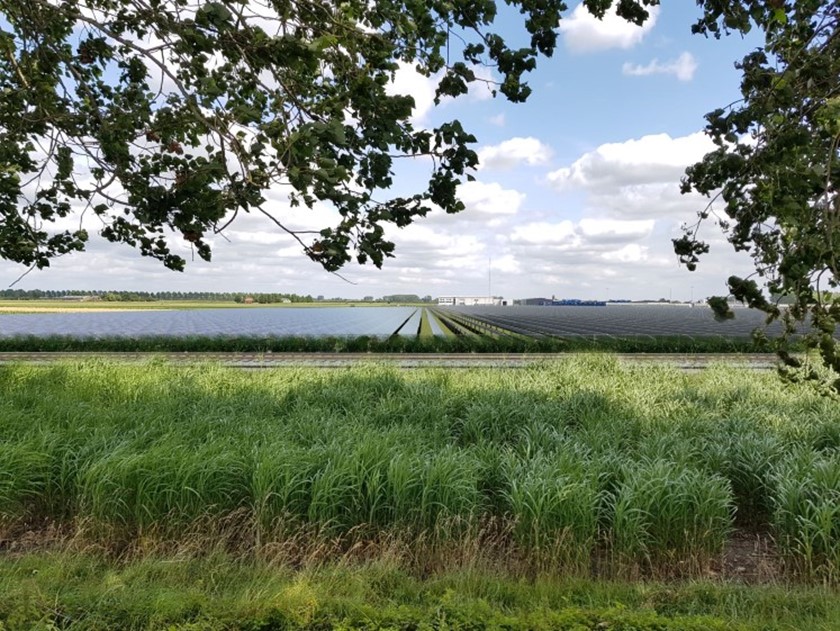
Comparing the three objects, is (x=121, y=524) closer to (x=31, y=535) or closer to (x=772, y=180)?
(x=31, y=535)

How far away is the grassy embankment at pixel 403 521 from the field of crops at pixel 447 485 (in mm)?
22

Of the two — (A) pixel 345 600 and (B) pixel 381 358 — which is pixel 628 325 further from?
(A) pixel 345 600

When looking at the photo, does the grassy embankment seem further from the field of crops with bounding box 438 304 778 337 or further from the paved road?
the paved road

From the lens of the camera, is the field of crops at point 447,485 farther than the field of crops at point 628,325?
No

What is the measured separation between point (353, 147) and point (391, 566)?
10.6 feet

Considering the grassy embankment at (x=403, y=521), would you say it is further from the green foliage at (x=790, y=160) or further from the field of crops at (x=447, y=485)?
the green foliage at (x=790, y=160)

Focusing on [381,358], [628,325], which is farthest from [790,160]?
[628,325]

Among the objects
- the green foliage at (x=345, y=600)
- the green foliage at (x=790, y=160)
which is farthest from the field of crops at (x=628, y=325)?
the green foliage at (x=345, y=600)

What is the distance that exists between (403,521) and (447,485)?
50cm

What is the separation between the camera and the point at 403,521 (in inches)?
173

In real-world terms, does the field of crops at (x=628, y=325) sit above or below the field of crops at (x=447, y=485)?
above

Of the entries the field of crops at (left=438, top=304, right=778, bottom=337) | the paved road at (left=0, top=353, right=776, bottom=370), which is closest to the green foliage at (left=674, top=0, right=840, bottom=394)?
the field of crops at (left=438, top=304, right=778, bottom=337)

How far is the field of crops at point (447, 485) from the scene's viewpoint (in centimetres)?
417

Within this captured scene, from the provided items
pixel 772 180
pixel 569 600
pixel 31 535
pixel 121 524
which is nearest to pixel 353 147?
pixel 772 180
